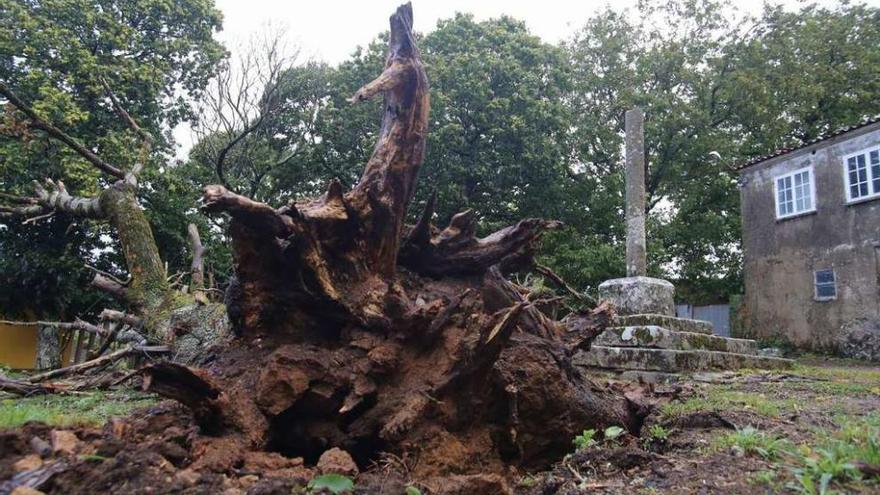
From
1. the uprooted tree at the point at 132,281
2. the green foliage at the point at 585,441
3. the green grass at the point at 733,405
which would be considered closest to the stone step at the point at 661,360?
the green grass at the point at 733,405

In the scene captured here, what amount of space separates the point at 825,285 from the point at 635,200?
757cm

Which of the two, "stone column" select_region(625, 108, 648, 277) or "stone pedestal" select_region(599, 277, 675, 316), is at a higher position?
"stone column" select_region(625, 108, 648, 277)

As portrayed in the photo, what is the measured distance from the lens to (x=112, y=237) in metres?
16.1

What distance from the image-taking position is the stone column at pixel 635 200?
10.2 metres

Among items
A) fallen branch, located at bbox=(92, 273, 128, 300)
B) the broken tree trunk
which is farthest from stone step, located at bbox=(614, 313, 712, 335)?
fallen branch, located at bbox=(92, 273, 128, 300)

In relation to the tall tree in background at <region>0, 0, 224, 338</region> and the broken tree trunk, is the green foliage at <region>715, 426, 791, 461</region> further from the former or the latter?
the tall tree in background at <region>0, 0, 224, 338</region>

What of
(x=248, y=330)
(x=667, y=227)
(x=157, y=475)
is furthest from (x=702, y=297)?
(x=157, y=475)

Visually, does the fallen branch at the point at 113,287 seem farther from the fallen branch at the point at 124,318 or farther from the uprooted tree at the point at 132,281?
the fallen branch at the point at 124,318

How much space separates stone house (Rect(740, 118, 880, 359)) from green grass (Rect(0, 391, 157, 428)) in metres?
15.1

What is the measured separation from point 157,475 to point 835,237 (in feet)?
54.2

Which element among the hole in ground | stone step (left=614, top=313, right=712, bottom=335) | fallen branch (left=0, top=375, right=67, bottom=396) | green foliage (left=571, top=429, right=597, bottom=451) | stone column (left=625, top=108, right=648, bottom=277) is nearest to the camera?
the hole in ground

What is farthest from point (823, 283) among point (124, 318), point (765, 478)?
point (124, 318)

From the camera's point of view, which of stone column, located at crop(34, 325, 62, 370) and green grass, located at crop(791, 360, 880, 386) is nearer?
green grass, located at crop(791, 360, 880, 386)

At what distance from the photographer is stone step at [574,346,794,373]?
7.44 m
